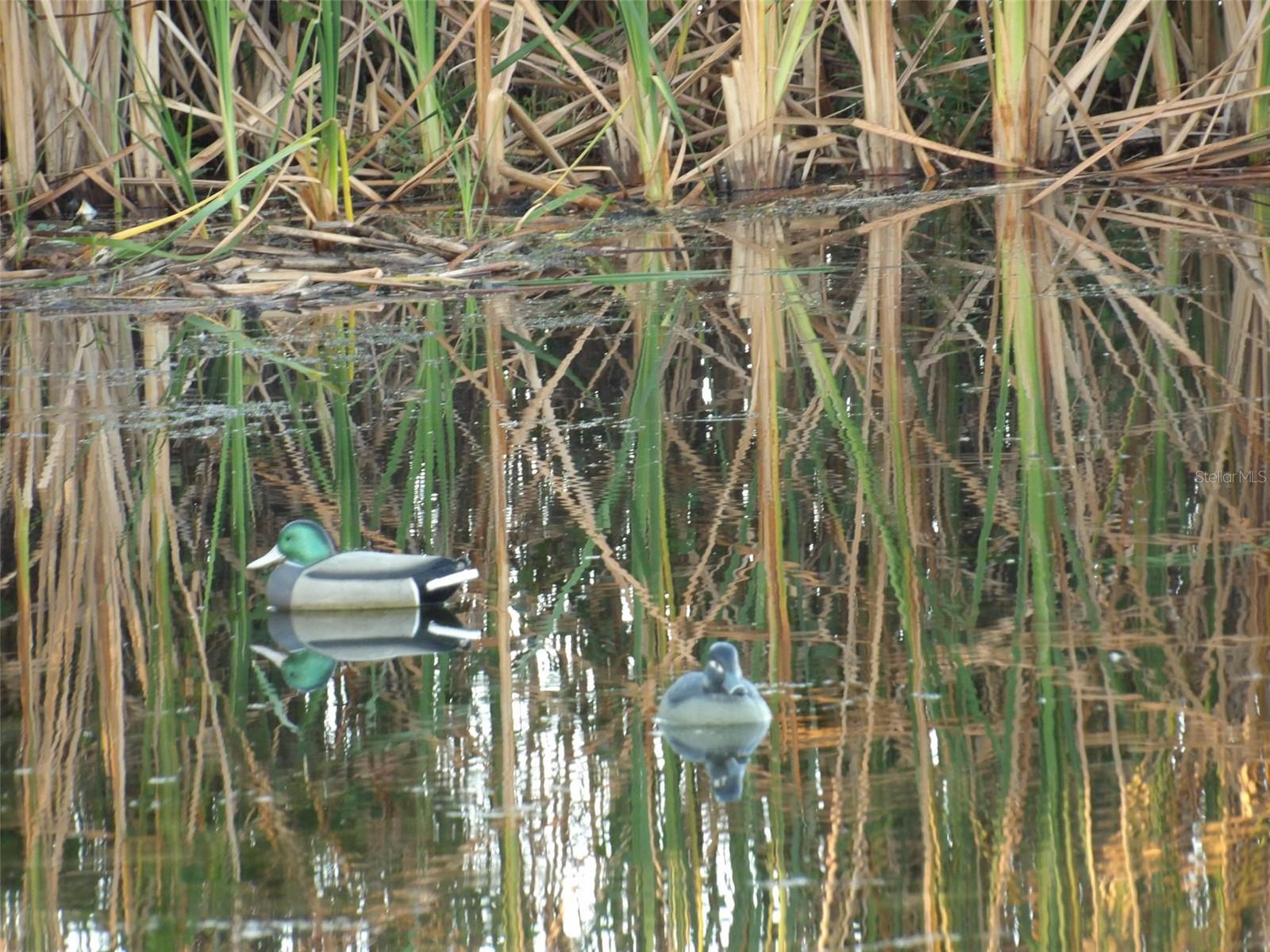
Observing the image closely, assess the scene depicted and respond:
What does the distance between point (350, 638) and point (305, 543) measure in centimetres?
19

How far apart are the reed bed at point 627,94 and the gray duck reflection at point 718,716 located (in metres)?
4.52

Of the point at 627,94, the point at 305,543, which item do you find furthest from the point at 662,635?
the point at 627,94

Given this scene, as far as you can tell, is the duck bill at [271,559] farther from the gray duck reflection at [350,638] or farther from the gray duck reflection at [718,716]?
the gray duck reflection at [718,716]

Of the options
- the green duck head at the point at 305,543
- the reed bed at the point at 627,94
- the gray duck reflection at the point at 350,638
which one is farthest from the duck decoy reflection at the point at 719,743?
the reed bed at the point at 627,94

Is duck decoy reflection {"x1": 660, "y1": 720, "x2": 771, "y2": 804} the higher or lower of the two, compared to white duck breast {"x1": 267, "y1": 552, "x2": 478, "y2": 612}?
lower

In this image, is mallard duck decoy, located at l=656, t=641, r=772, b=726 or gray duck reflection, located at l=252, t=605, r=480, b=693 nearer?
mallard duck decoy, located at l=656, t=641, r=772, b=726

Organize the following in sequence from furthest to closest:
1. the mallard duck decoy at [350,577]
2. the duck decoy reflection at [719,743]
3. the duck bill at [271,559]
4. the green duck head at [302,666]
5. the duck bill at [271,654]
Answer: the duck bill at [271,559] < the mallard duck decoy at [350,577] < the duck bill at [271,654] < the green duck head at [302,666] < the duck decoy reflection at [719,743]

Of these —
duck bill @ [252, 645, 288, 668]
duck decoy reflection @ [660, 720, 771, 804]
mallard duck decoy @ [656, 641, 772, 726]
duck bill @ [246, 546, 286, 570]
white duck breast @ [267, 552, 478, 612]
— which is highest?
duck bill @ [246, 546, 286, 570]

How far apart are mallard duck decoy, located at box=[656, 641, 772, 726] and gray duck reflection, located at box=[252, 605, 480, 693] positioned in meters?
0.52

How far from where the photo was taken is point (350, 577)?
2891 millimetres

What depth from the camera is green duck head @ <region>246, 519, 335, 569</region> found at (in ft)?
9.66

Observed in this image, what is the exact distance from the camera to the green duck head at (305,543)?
9.66ft

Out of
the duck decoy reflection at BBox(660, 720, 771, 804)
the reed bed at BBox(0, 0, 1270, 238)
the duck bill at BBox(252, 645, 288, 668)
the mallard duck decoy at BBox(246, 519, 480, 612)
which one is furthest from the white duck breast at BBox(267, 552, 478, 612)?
the reed bed at BBox(0, 0, 1270, 238)

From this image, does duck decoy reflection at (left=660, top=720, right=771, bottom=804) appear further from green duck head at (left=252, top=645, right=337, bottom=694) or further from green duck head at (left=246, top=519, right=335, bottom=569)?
green duck head at (left=246, top=519, right=335, bottom=569)
